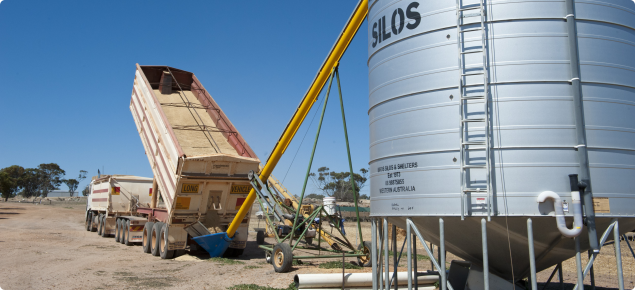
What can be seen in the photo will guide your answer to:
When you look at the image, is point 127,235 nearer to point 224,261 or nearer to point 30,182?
point 224,261

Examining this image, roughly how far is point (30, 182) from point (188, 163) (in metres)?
91.6

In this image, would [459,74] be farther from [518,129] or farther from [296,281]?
[296,281]

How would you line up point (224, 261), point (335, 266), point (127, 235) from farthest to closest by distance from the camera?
point (127, 235), point (224, 261), point (335, 266)

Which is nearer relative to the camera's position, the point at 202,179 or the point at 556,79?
the point at 556,79

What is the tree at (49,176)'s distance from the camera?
299ft

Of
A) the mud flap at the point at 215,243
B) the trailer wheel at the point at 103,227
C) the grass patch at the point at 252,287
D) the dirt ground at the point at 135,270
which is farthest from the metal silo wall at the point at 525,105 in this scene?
the trailer wheel at the point at 103,227

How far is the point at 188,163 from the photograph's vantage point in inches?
541

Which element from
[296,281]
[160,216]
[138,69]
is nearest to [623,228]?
[296,281]

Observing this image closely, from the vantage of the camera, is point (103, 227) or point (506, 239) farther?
point (103, 227)

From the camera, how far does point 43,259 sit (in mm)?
14281

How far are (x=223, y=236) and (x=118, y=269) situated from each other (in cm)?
335

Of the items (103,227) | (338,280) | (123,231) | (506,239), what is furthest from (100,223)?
(506,239)

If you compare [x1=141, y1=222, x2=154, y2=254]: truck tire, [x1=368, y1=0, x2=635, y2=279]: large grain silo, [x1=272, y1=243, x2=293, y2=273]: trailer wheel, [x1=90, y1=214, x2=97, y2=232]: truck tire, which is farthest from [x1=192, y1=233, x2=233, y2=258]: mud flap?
[x1=90, y1=214, x2=97, y2=232]: truck tire

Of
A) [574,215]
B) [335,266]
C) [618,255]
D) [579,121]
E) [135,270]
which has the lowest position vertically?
[135,270]
